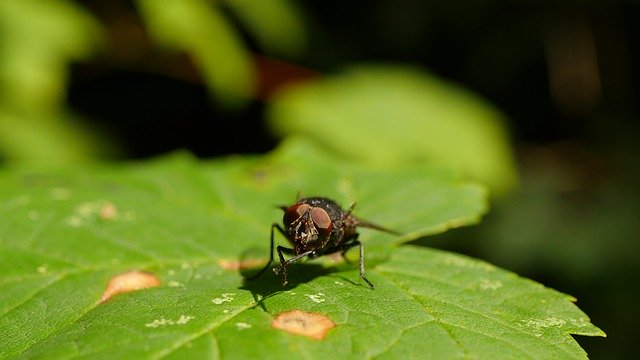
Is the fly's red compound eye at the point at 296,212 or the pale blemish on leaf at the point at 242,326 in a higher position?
the fly's red compound eye at the point at 296,212

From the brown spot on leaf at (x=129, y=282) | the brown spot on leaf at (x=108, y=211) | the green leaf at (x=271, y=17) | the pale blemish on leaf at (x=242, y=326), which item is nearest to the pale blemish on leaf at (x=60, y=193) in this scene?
the brown spot on leaf at (x=108, y=211)

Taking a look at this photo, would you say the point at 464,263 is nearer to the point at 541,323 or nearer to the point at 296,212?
the point at 541,323

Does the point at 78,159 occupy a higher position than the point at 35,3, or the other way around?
the point at 35,3

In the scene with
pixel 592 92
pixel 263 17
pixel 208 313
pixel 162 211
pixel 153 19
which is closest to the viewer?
pixel 208 313

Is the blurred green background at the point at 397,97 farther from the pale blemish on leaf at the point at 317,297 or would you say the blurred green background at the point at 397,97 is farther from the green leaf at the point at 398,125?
the pale blemish on leaf at the point at 317,297

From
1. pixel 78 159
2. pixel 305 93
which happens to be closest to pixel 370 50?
pixel 305 93

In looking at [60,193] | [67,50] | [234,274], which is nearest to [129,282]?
[234,274]

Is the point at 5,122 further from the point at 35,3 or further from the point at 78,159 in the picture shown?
the point at 35,3
